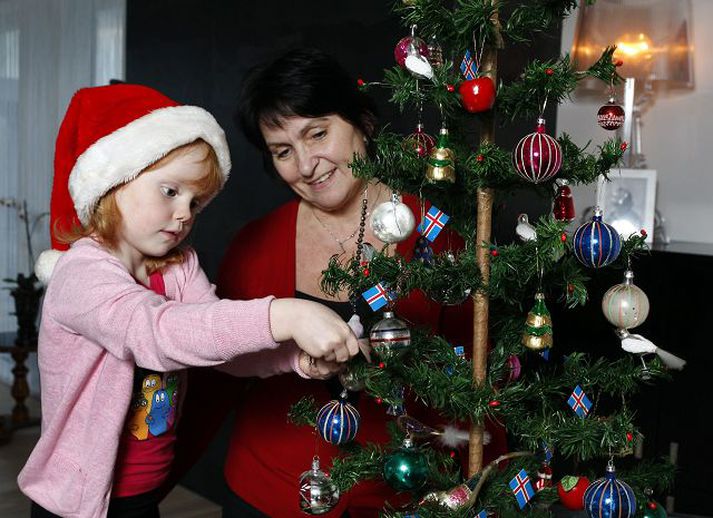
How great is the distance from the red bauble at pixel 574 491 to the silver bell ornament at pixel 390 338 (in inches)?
10.4

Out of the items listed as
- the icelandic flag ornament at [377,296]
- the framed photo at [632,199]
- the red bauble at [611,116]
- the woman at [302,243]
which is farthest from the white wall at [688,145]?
the icelandic flag ornament at [377,296]

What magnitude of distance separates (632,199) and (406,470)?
5.45 feet

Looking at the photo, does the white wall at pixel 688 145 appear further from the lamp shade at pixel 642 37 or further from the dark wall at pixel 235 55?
the dark wall at pixel 235 55

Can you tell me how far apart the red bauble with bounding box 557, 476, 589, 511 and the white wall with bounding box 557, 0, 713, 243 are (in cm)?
180

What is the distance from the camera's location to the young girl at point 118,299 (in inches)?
47.9

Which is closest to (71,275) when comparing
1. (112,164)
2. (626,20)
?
(112,164)

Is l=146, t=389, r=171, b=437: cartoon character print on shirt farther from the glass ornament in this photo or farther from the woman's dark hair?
the woman's dark hair

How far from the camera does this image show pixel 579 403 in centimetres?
102

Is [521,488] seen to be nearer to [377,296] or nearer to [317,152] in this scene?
[377,296]

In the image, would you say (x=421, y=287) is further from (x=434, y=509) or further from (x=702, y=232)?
(x=702, y=232)

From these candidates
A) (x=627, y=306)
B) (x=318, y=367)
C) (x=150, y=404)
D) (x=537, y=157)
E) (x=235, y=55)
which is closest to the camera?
(x=537, y=157)

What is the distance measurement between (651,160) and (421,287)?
193 cm

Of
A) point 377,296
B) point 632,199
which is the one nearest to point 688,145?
point 632,199

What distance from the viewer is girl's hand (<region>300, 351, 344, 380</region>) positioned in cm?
112
